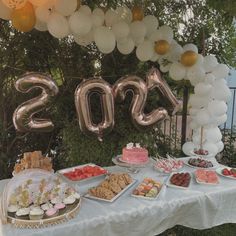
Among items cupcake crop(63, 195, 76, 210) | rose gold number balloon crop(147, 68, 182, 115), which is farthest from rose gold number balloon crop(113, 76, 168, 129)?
cupcake crop(63, 195, 76, 210)

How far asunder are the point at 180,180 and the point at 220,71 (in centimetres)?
127

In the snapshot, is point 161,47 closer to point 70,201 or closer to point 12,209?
point 70,201

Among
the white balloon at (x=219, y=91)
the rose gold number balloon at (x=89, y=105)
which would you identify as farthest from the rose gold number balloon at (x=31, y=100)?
the white balloon at (x=219, y=91)

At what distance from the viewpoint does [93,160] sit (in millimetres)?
3322

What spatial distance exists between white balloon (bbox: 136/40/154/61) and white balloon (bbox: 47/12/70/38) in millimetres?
711

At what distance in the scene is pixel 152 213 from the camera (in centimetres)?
176

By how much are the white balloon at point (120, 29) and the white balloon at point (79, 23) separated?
0.77 ft

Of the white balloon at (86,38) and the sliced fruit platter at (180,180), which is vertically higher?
the white balloon at (86,38)

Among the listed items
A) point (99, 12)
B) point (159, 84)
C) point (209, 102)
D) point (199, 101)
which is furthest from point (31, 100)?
point (209, 102)

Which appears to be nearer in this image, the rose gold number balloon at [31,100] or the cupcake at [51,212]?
the cupcake at [51,212]

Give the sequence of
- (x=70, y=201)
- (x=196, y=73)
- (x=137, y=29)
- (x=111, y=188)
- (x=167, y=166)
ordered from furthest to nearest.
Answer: (x=196, y=73), (x=137, y=29), (x=167, y=166), (x=111, y=188), (x=70, y=201)

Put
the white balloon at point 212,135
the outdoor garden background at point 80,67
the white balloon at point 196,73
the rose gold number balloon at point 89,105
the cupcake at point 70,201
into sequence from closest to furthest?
the cupcake at point 70,201
the rose gold number balloon at point 89,105
the white balloon at point 196,73
the white balloon at point 212,135
the outdoor garden background at point 80,67

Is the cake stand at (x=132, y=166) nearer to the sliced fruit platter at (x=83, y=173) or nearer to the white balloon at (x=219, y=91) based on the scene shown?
the sliced fruit platter at (x=83, y=173)

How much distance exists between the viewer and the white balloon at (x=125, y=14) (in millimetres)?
2453
